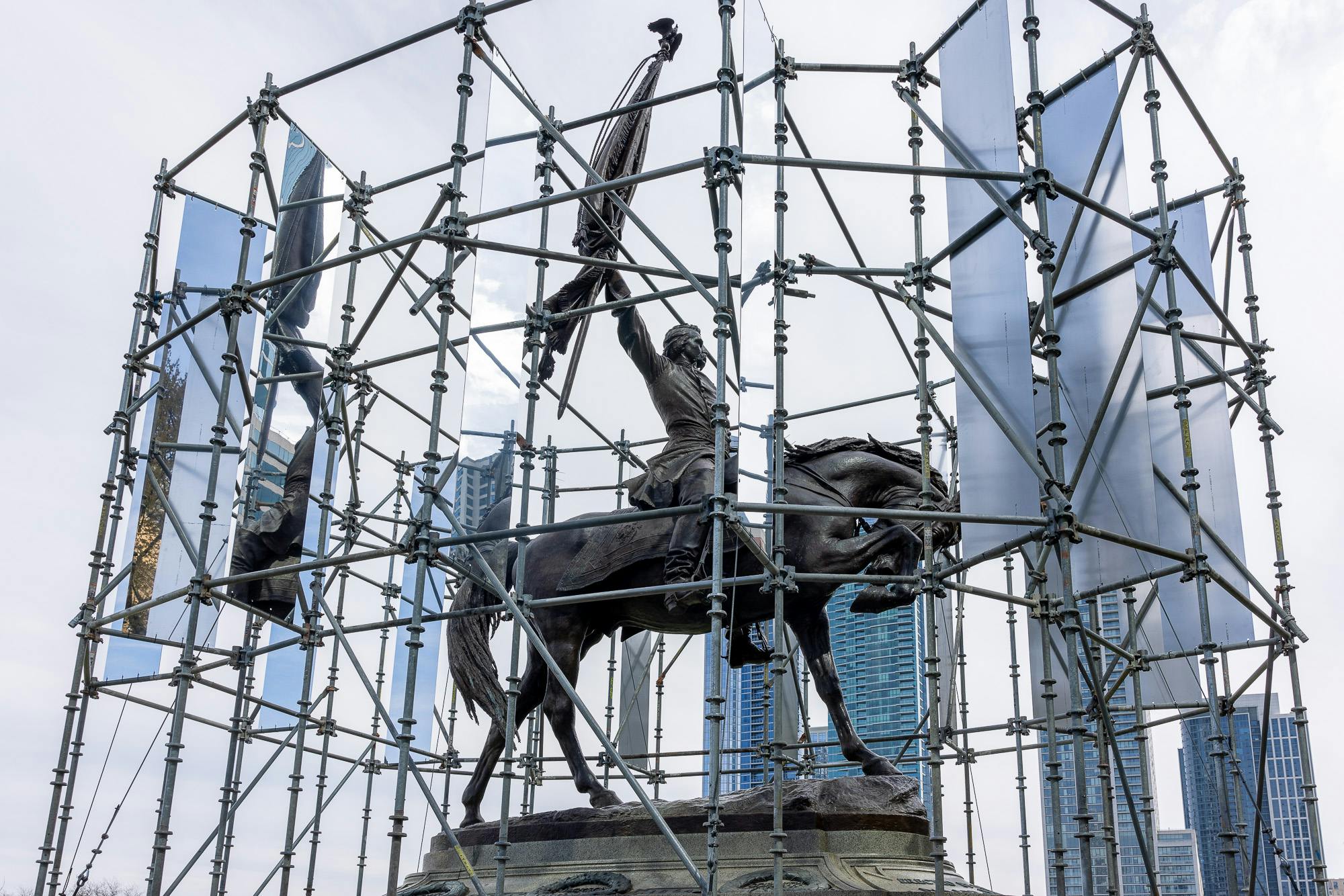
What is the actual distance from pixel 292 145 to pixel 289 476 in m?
3.60

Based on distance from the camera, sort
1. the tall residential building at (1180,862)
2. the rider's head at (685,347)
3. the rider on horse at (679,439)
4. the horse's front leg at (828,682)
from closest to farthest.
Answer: the horse's front leg at (828,682) → the rider on horse at (679,439) → the rider's head at (685,347) → the tall residential building at (1180,862)

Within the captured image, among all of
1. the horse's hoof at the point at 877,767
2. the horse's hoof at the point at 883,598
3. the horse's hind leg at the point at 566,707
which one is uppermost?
the horse's hoof at the point at 883,598

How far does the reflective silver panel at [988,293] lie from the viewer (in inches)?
392

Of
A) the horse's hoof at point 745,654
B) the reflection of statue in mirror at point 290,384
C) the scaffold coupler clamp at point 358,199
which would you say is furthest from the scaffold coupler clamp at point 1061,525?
the scaffold coupler clamp at point 358,199

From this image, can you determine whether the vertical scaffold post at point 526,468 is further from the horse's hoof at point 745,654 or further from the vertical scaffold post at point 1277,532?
the vertical scaffold post at point 1277,532

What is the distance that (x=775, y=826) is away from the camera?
9.65 m

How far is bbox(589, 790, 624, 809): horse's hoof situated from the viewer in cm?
1157

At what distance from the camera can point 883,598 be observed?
37.4ft

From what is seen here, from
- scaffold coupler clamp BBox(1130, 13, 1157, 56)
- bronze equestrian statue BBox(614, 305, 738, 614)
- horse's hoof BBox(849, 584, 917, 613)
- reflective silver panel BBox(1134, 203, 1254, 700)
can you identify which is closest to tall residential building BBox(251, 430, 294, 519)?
bronze equestrian statue BBox(614, 305, 738, 614)

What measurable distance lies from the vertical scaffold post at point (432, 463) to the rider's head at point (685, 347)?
7.54ft

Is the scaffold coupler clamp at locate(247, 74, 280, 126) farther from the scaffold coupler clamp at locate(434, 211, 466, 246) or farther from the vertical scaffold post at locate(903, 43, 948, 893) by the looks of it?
the vertical scaffold post at locate(903, 43, 948, 893)

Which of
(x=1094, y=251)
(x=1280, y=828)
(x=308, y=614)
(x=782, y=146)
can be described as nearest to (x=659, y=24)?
(x=782, y=146)

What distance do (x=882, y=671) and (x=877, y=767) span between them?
624cm

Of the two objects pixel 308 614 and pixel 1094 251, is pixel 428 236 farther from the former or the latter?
pixel 1094 251
